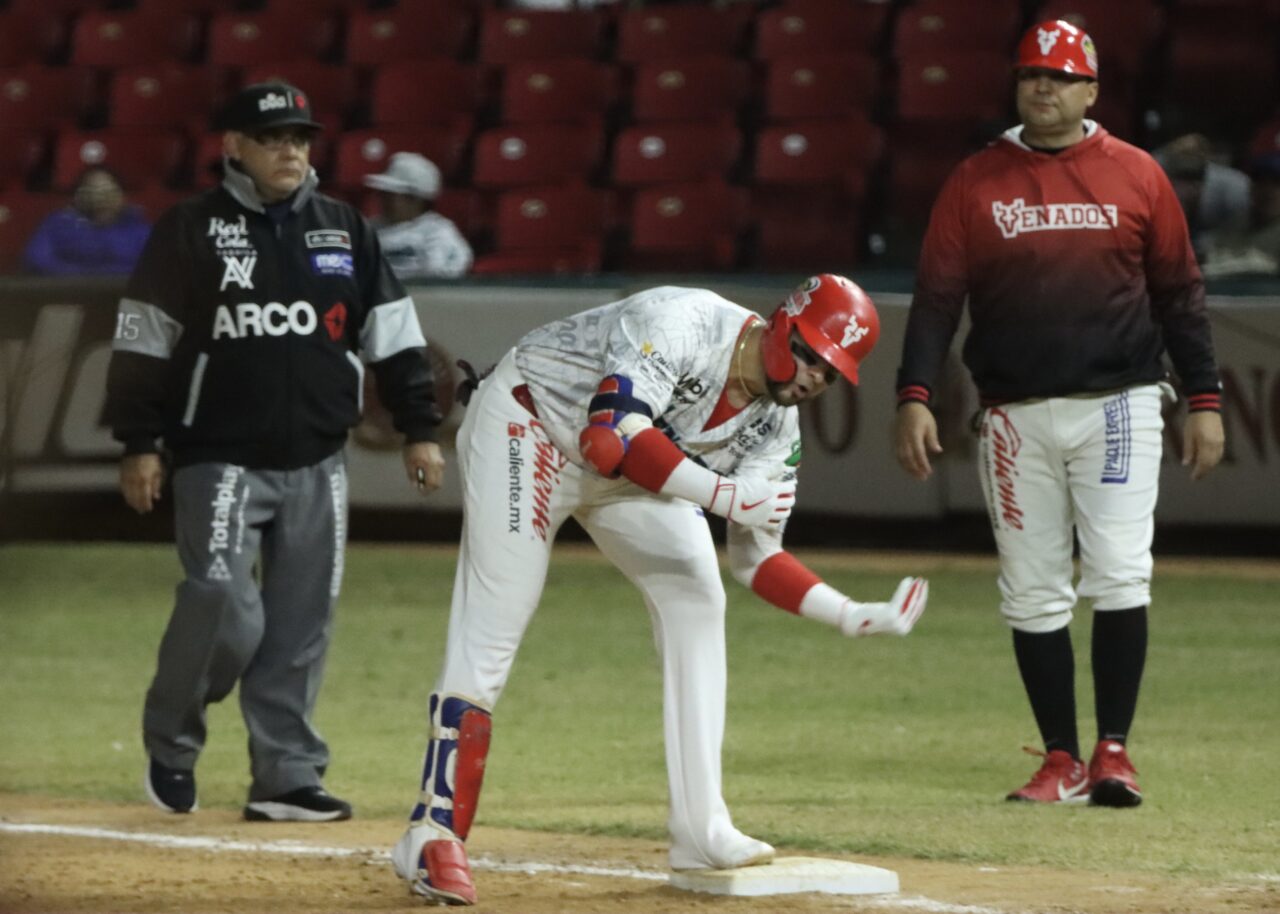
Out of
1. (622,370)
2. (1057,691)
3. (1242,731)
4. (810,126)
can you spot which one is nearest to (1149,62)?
(810,126)

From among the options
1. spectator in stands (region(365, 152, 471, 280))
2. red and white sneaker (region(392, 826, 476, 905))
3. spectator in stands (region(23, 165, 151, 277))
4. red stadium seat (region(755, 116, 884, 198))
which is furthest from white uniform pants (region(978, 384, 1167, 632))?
red stadium seat (region(755, 116, 884, 198))

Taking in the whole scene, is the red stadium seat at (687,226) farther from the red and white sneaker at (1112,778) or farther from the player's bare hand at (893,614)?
the player's bare hand at (893,614)

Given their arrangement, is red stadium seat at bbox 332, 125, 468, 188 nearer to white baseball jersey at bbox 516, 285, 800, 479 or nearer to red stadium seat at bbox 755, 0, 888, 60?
red stadium seat at bbox 755, 0, 888, 60

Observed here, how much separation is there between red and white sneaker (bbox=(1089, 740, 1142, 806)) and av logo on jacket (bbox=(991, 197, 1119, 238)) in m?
1.55

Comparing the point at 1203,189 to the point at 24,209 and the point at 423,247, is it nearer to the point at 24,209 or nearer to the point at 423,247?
the point at 423,247

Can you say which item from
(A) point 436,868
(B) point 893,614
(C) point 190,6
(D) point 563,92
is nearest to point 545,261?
(D) point 563,92

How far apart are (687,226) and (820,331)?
29.7ft

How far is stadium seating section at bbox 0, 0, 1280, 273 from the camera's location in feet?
45.3

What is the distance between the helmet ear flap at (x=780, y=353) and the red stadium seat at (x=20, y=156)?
1291 centimetres

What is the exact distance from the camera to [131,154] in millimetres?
16656

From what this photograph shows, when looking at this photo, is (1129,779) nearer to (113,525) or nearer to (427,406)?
(427,406)

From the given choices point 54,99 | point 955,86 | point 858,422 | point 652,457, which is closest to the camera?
point 652,457

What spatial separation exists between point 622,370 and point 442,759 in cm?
103

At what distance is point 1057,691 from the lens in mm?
6832
